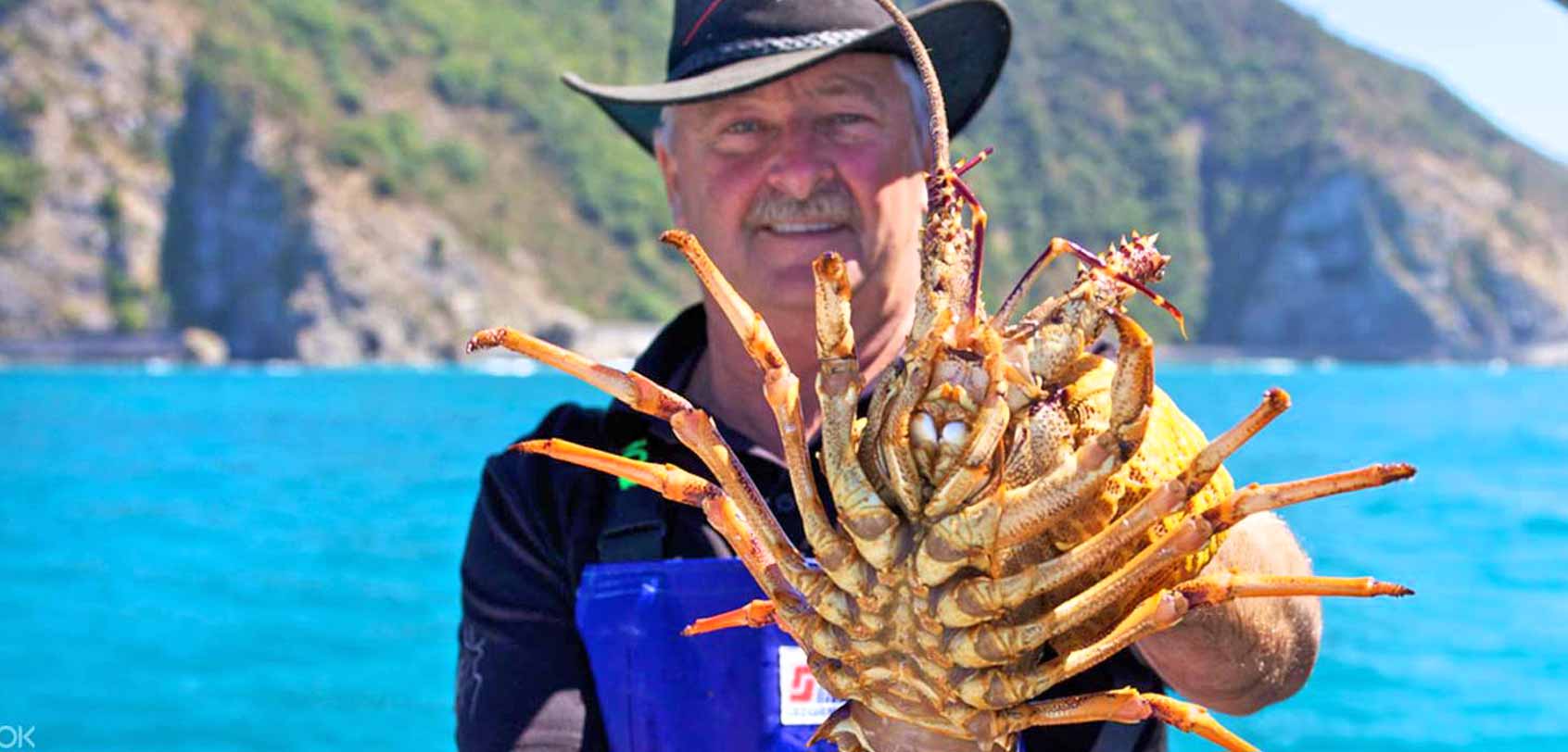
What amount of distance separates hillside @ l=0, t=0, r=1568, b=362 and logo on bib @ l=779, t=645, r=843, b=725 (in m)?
65.3

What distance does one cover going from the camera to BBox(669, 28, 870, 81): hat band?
10.4 feet

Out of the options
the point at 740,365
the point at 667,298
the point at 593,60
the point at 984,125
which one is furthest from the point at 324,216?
the point at 740,365

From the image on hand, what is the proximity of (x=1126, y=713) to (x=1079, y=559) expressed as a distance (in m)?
0.25

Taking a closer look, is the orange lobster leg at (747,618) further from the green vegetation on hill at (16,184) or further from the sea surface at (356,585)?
the green vegetation on hill at (16,184)

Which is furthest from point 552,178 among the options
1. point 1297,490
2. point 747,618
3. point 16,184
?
point 1297,490

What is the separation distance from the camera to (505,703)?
9.71 feet

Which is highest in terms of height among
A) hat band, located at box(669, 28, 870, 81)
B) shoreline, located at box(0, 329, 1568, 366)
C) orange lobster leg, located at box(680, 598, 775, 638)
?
shoreline, located at box(0, 329, 1568, 366)

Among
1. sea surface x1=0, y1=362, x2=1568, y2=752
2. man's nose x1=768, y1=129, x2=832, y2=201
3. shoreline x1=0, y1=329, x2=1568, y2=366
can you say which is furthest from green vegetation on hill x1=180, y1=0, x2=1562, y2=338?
man's nose x1=768, y1=129, x2=832, y2=201

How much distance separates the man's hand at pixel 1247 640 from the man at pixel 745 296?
3cm

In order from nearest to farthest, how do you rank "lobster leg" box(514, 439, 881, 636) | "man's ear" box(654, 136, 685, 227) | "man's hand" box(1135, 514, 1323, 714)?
"lobster leg" box(514, 439, 881, 636) < "man's hand" box(1135, 514, 1323, 714) < "man's ear" box(654, 136, 685, 227)

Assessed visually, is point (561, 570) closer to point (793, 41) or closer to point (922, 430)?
point (793, 41)

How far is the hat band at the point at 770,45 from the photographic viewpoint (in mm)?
3172

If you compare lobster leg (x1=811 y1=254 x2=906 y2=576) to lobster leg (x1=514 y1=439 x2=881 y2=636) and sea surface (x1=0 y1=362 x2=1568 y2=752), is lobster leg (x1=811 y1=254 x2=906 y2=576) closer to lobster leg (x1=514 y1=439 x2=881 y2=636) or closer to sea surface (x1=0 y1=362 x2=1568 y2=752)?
lobster leg (x1=514 y1=439 x2=881 y2=636)

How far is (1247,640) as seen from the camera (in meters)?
2.61
